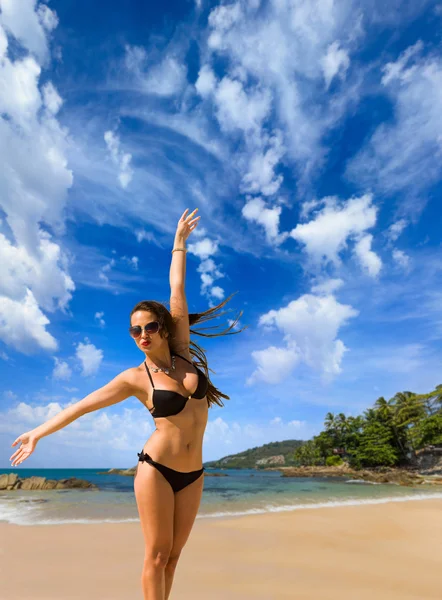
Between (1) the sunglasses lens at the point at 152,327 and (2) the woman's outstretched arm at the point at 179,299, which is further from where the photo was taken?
(2) the woman's outstretched arm at the point at 179,299

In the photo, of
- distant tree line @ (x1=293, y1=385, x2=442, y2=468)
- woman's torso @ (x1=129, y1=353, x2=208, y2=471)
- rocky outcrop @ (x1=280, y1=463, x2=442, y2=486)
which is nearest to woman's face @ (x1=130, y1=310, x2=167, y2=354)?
woman's torso @ (x1=129, y1=353, x2=208, y2=471)

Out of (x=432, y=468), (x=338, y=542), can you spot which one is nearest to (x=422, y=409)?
(x=432, y=468)

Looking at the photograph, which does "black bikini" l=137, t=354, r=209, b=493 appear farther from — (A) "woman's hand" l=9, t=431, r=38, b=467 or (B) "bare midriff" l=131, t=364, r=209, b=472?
(A) "woman's hand" l=9, t=431, r=38, b=467

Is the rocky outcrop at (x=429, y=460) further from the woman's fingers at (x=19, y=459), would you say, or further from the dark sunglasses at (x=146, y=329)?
the woman's fingers at (x=19, y=459)

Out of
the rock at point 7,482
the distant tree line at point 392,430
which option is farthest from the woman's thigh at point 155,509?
the distant tree line at point 392,430

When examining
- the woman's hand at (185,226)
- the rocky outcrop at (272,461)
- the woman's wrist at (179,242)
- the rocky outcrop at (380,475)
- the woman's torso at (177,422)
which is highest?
the rocky outcrop at (272,461)

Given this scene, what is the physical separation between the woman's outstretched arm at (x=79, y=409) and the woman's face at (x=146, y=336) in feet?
0.55

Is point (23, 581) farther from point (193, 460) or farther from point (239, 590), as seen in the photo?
point (193, 460)

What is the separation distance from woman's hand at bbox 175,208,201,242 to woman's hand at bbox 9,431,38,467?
5.15 feet

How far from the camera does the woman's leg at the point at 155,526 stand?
7.04ft

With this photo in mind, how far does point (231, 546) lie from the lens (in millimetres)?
6430

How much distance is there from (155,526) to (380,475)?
42.9m

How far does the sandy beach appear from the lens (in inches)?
165

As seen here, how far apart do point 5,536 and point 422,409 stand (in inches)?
1960
